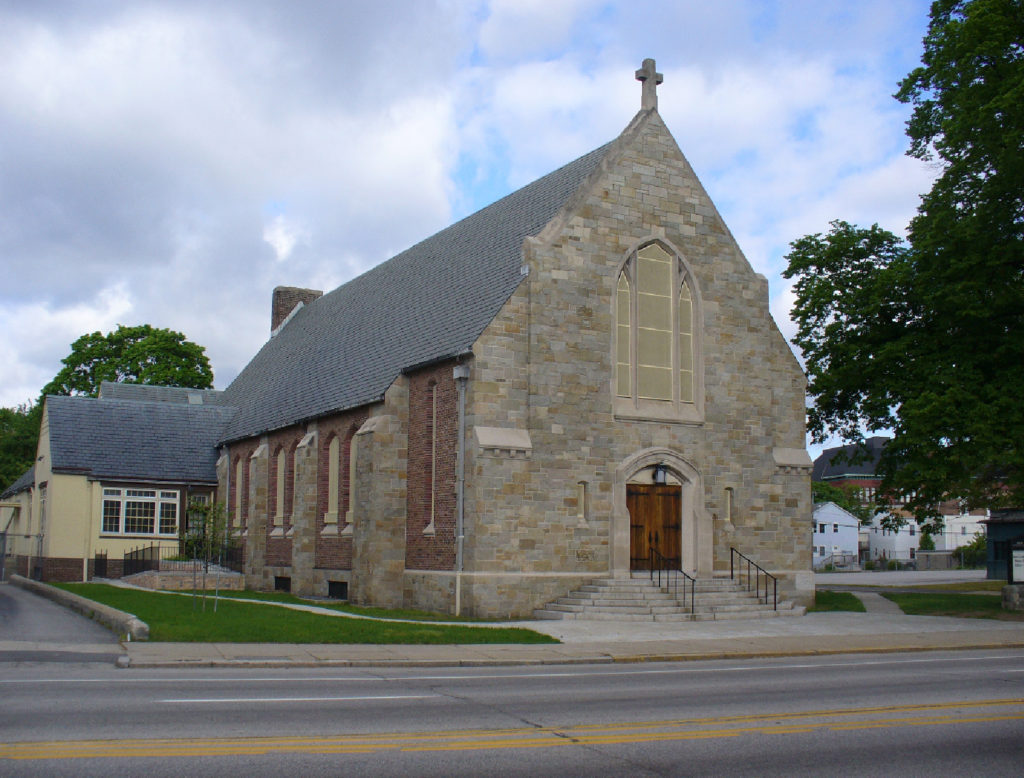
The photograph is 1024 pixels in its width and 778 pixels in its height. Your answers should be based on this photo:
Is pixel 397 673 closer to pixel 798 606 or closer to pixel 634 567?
pixel 634 567

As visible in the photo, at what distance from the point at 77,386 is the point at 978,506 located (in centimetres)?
5290

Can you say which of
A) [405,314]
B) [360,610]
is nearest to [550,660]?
[360,610]

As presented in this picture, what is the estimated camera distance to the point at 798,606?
90.0 ft

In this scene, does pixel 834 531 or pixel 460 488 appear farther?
pixel 834 531

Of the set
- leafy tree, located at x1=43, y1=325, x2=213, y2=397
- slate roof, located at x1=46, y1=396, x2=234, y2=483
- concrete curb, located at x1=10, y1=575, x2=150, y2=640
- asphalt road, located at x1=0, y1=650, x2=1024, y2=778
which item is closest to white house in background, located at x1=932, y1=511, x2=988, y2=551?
leafy tree, located at x1=43, y1=325, x2=213, y2=397

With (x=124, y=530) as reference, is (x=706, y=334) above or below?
above

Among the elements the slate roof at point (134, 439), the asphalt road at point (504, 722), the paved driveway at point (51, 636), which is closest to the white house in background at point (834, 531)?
the slate roof at point (134, 439)

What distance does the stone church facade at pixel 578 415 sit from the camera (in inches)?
990

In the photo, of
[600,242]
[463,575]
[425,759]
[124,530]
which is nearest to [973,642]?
[463,575]

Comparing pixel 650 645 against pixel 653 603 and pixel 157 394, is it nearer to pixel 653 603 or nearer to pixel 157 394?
pixel 653 603

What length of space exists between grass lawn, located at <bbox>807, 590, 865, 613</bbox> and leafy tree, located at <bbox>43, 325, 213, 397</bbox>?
43.1 m

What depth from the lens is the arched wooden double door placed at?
26891 millimetres

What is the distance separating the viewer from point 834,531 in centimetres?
10056

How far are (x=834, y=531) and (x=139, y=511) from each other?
2983 inches
